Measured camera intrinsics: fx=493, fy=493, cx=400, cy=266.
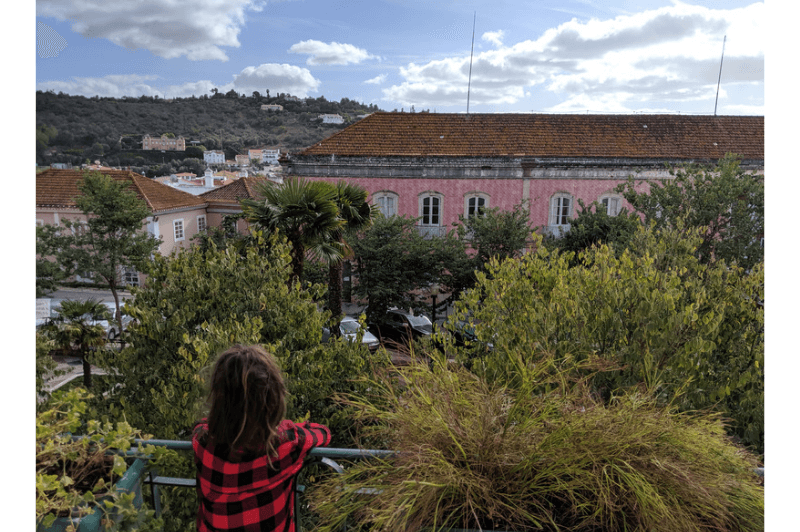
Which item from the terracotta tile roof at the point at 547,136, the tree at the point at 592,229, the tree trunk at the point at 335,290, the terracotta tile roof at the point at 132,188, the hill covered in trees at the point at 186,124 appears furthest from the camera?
the terracotta tile roof at the point at 547,136

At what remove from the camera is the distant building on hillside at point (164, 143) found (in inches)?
624

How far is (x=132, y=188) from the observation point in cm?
2269

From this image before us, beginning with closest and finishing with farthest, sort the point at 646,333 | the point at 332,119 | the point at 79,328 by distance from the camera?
the point at 646,333 → the point at 79,328 → the point at 332,119

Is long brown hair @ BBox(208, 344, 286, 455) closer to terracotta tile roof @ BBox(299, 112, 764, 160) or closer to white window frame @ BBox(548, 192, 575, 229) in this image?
terracotta tile roof @ BBox(299, 112, 764, 160)

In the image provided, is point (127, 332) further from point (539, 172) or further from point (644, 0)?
point (539, 172)

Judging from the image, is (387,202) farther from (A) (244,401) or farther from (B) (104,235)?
(A) (244,401)

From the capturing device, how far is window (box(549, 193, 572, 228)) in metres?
21.1

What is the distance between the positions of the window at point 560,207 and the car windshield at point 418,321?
729 centimetres

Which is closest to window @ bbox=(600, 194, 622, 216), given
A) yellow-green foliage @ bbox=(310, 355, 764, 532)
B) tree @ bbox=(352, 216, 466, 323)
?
tree @ bbox=(352, 216, 466, 323)

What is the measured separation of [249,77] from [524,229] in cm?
1379

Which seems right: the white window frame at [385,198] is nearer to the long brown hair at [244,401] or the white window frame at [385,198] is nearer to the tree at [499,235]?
the tree at [499,235]

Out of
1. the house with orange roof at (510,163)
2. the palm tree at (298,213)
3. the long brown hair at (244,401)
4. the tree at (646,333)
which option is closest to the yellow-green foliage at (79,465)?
the long brown hair at (244,401)

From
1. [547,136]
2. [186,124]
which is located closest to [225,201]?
[186,124]

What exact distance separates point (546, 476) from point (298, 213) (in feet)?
27.3
